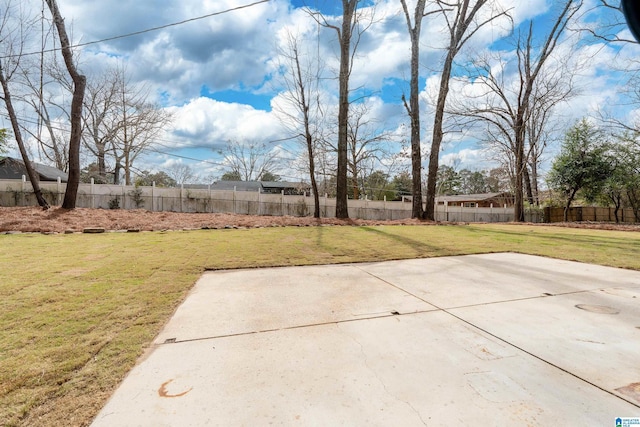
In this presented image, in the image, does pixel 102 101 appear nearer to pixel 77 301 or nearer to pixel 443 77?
pixel 443 77

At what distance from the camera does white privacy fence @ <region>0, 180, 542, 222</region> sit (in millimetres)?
11781

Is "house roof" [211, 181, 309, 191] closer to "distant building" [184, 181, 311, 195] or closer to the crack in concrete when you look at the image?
"distant building" [184, 181, 311, 195]

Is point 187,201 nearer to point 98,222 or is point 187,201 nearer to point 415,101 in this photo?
point 98,222

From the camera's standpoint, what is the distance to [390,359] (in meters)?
1.73

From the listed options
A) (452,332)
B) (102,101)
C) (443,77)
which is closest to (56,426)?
(452,332)

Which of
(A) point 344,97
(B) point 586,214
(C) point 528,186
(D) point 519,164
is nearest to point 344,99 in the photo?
(A) point 344,97

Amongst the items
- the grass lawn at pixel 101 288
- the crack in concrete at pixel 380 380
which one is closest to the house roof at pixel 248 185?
the grass lawn at pixel 101 288

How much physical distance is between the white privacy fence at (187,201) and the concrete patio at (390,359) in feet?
41.6

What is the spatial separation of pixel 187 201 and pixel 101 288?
40.6ft

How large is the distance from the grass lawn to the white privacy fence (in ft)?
23.8

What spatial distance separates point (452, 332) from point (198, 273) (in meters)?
3.03

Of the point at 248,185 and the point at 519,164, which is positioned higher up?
the point at 519,164

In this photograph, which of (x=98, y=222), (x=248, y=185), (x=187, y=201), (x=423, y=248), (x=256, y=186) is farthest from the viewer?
(x=256, y=186)

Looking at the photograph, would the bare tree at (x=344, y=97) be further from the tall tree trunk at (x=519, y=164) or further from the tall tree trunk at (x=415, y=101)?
the tall tree trunk at (x=519, y=164)
